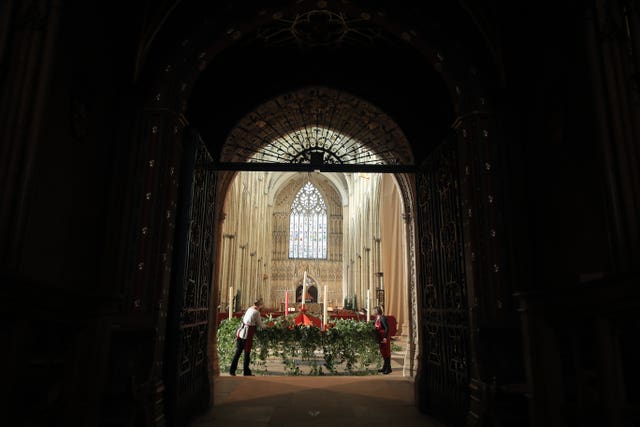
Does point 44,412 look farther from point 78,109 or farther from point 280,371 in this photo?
point 280,371

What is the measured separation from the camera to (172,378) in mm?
3396

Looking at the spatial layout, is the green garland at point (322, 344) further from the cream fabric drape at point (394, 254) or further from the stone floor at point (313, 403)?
the cream fabric drape at point (394, 254)

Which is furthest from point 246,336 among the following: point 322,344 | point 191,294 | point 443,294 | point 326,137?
point 443,294

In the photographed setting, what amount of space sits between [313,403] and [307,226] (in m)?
23.2

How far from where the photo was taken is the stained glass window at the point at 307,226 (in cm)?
2755

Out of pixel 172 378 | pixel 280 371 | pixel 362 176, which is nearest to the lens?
pixel 172 378

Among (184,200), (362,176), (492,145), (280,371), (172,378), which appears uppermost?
(362,176)

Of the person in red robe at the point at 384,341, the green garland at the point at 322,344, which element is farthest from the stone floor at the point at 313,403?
the green garland at the point at 322,344

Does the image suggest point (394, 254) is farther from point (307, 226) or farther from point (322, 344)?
point (307, 226)

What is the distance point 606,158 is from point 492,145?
102 cm

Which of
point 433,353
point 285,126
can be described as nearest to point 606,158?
point 433,353

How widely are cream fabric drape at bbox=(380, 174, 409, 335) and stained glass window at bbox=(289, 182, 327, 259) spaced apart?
15172 mm

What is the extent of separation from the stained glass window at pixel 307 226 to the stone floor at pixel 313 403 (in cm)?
2120

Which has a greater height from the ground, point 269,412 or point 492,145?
point 492,145
